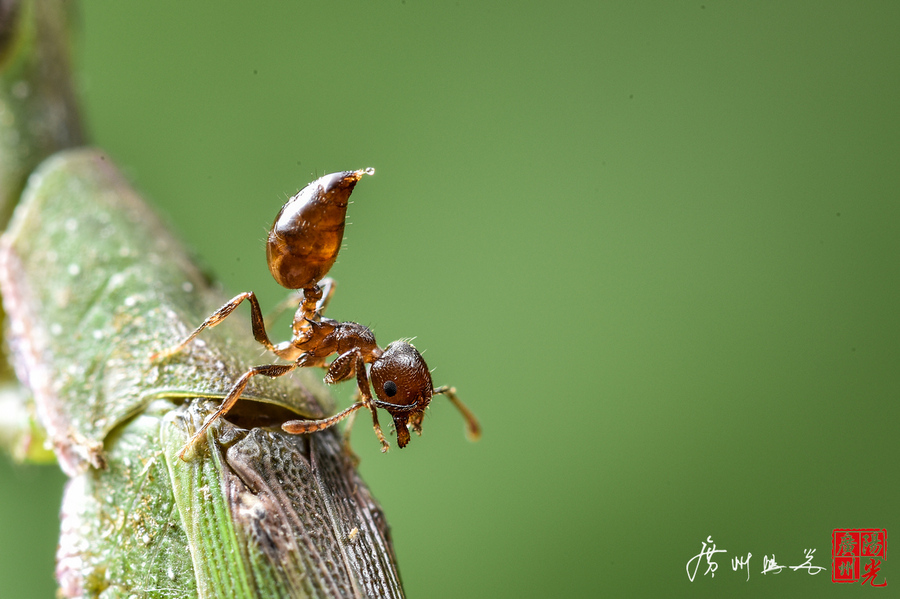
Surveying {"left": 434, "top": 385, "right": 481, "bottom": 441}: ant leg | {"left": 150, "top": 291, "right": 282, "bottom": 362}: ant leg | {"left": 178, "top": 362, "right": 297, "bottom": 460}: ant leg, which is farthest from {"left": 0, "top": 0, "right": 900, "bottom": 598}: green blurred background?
{"left": 178, "top": 362, "right": 297, "bottom": 460}: ant leg

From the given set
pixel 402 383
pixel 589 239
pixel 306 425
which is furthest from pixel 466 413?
pixel 589 239

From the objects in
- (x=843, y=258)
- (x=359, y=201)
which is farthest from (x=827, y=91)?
(x=359, y=201)

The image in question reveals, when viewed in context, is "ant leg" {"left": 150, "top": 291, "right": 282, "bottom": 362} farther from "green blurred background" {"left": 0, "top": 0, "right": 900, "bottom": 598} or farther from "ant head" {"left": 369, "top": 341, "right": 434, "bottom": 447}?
"green blurred background" {"left": 0, "top": 0, "right": 900, "bottom": 598}

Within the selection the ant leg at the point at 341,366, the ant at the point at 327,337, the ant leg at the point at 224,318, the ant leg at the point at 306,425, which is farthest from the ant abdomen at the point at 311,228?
the ant leg at the point at 306,425

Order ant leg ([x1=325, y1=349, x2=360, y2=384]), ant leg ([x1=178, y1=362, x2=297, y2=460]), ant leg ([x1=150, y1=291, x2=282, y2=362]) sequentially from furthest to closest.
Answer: ant leg ([x1=325, y1=349, x2=360, y2=384]), ant leg ([x1=150, y1=291, x2=282, y2=362]), ant leg ([x1=178, y1=362, x2=297, y2=460])

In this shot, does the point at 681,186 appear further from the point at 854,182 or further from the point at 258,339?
the point at 258,339
